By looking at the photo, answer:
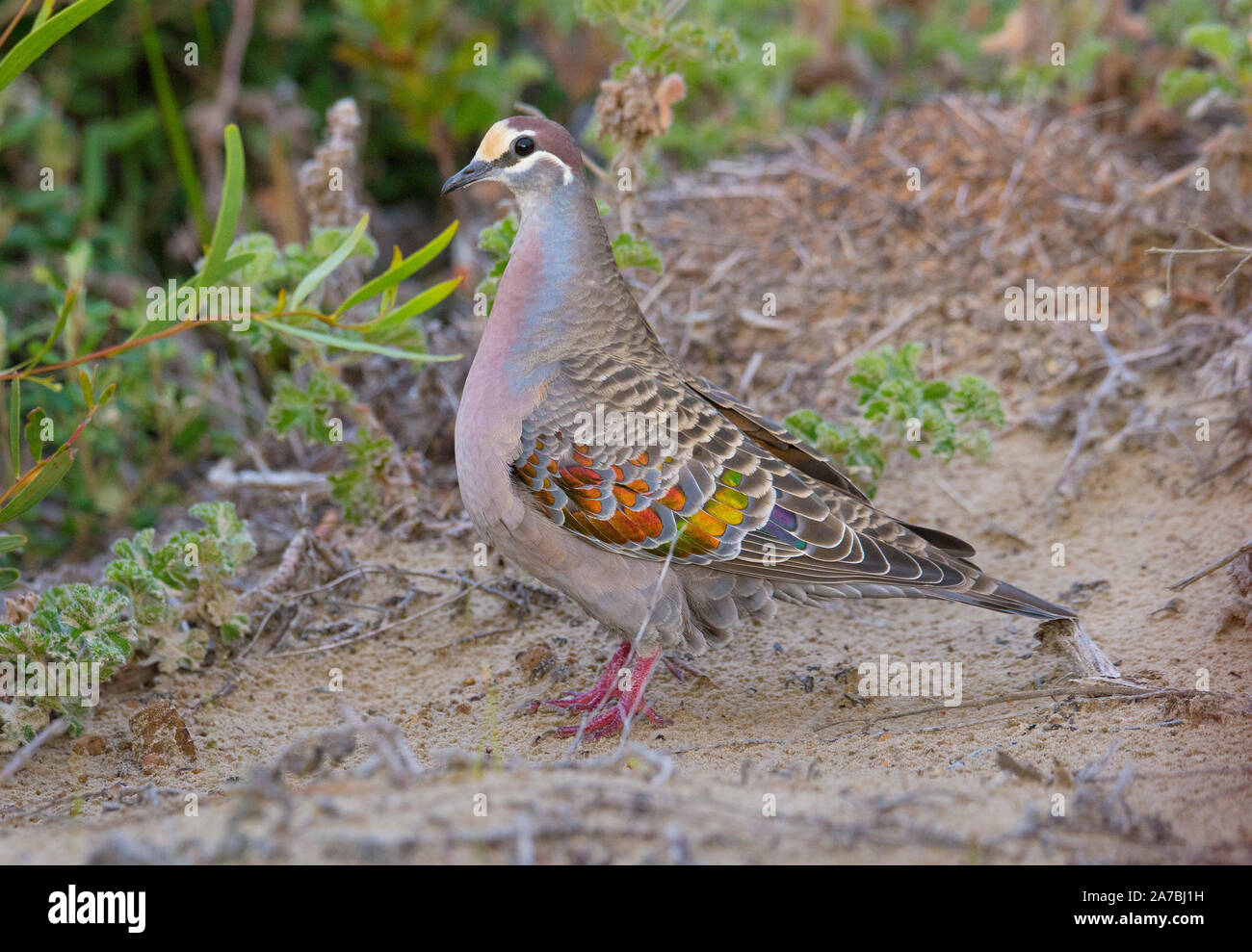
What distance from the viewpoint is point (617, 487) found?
3.67 meters

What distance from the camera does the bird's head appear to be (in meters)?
3.94

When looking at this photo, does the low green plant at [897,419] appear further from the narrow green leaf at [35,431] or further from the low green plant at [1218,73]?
the narrow green leaf at [35,431]

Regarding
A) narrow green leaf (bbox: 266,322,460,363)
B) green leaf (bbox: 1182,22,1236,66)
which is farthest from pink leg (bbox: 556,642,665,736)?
green leaf (bbox: 1182,22,1236,66)

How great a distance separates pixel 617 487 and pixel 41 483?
1.66 meters

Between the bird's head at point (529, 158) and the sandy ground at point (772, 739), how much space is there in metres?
1.55

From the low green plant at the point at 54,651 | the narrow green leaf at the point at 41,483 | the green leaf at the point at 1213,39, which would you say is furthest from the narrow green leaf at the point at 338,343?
the green leaf at the point at 1213,39

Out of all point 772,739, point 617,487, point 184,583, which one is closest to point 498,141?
point 617,487

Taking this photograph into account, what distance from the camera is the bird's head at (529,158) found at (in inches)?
155

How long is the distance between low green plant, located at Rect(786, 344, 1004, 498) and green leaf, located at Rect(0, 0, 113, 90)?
2.66 m

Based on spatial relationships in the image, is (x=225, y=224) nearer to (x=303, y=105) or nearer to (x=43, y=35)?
(x=43, y=35)

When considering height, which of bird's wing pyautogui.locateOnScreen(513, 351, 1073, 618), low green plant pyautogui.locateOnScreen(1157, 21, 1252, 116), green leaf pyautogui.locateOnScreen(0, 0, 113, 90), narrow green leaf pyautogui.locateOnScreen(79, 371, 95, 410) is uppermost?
low green plant pyautogui.locateOnScreen(1157, 21, 1252, 116)

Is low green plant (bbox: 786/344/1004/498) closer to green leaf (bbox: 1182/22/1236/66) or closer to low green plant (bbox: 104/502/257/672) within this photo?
green leaf (bbox: 1182/22/1236/66)

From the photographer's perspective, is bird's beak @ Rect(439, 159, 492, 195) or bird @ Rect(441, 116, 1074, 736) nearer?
bird @ Rect(441, 116, 1074, 736)

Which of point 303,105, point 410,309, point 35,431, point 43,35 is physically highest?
point 303,105
